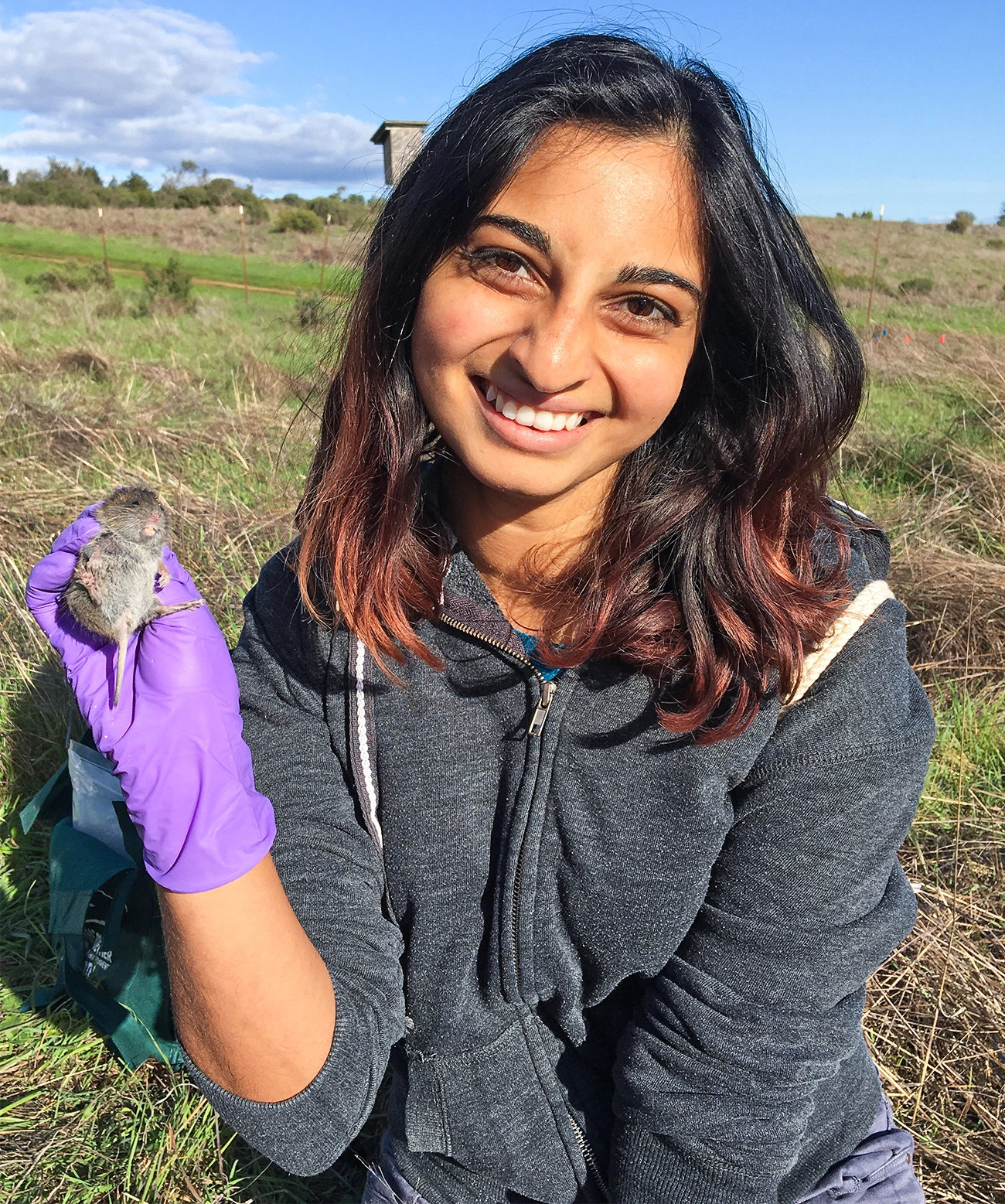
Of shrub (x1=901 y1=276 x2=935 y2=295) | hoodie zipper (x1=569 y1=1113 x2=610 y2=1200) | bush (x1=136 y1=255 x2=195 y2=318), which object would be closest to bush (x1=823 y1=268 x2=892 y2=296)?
shrub (x1=901 y1=276 x2=935 y2=295)

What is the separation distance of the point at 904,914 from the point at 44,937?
2444mm

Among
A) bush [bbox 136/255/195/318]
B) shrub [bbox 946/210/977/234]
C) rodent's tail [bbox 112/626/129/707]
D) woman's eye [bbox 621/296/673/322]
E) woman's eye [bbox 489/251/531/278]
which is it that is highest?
shrub [bbox 946/210/977/234]

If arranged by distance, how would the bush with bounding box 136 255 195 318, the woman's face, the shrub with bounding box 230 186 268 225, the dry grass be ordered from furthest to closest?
the shrub with bounding box 230 186 268 225 < the dry grass < the bush with bounding box 136 255 195 318 < the woman's face

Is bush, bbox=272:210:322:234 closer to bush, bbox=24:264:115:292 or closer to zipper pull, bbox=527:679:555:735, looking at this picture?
bush, bbox=24:264:115:292

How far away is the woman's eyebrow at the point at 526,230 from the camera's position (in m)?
1.45

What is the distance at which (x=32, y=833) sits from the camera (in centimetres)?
306

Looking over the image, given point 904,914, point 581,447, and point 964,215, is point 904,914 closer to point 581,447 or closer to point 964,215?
point 581,447

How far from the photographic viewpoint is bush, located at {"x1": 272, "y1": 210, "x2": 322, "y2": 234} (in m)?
37.1

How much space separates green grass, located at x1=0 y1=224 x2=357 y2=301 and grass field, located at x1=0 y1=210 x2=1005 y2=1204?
15074 millimetres

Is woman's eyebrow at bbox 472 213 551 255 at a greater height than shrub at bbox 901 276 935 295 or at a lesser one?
lesser

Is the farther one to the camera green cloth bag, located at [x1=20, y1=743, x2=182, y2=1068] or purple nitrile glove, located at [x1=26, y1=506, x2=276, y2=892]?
green cloth bag, located at [x1=20, y1=743, x2=182, y2=1068]

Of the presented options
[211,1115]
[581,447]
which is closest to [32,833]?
[211,1115]

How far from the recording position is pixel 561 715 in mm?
1650

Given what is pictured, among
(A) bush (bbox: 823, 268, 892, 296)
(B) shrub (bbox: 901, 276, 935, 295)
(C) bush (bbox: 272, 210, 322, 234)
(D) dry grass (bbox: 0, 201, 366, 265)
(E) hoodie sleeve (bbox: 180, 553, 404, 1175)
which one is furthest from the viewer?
(C) bush (bbox: 272, 210, 322, 234)
